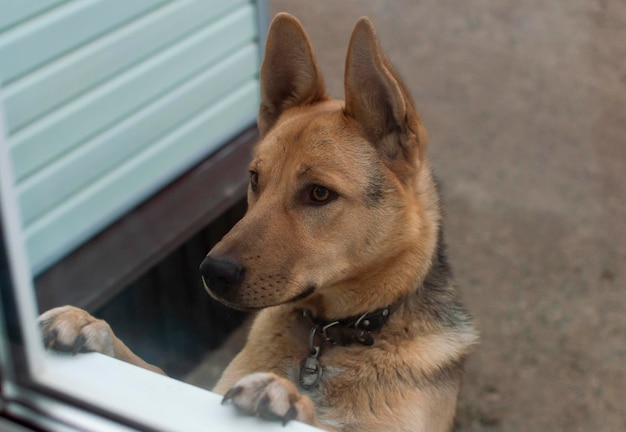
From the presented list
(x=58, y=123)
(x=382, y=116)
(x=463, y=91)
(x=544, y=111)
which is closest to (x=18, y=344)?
(x=382, y=116)

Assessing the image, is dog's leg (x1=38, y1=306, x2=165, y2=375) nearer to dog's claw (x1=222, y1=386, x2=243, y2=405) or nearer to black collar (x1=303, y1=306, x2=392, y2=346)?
dog's claw (x1=222, y1=386, x2=243, y2=405)

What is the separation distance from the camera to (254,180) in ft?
6.73

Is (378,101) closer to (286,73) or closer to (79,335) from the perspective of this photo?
(286,73)

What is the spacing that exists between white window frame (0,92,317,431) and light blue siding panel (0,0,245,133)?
1151mm

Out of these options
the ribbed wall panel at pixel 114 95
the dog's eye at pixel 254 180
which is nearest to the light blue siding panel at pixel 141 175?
the ribbed wall panel at pixel 114 95

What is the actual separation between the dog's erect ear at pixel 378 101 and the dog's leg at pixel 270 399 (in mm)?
722

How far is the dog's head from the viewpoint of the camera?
1.84 meters

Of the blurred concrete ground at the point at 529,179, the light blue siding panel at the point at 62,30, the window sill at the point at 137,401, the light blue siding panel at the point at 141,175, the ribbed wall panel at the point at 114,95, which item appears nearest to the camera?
the window sill at the point at 137,401

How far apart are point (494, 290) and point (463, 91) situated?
105cm

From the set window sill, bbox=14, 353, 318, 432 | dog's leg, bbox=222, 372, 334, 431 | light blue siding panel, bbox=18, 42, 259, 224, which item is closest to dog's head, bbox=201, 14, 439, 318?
dog's leg, bbox=222, 372, 334, 431

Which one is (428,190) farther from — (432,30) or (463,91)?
(463,91)

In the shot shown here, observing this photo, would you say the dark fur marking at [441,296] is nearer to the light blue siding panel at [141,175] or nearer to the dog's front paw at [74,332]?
the dog's front paw at [74,332]

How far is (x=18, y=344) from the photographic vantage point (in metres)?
1.33

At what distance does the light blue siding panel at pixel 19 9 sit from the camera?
7.75ft
